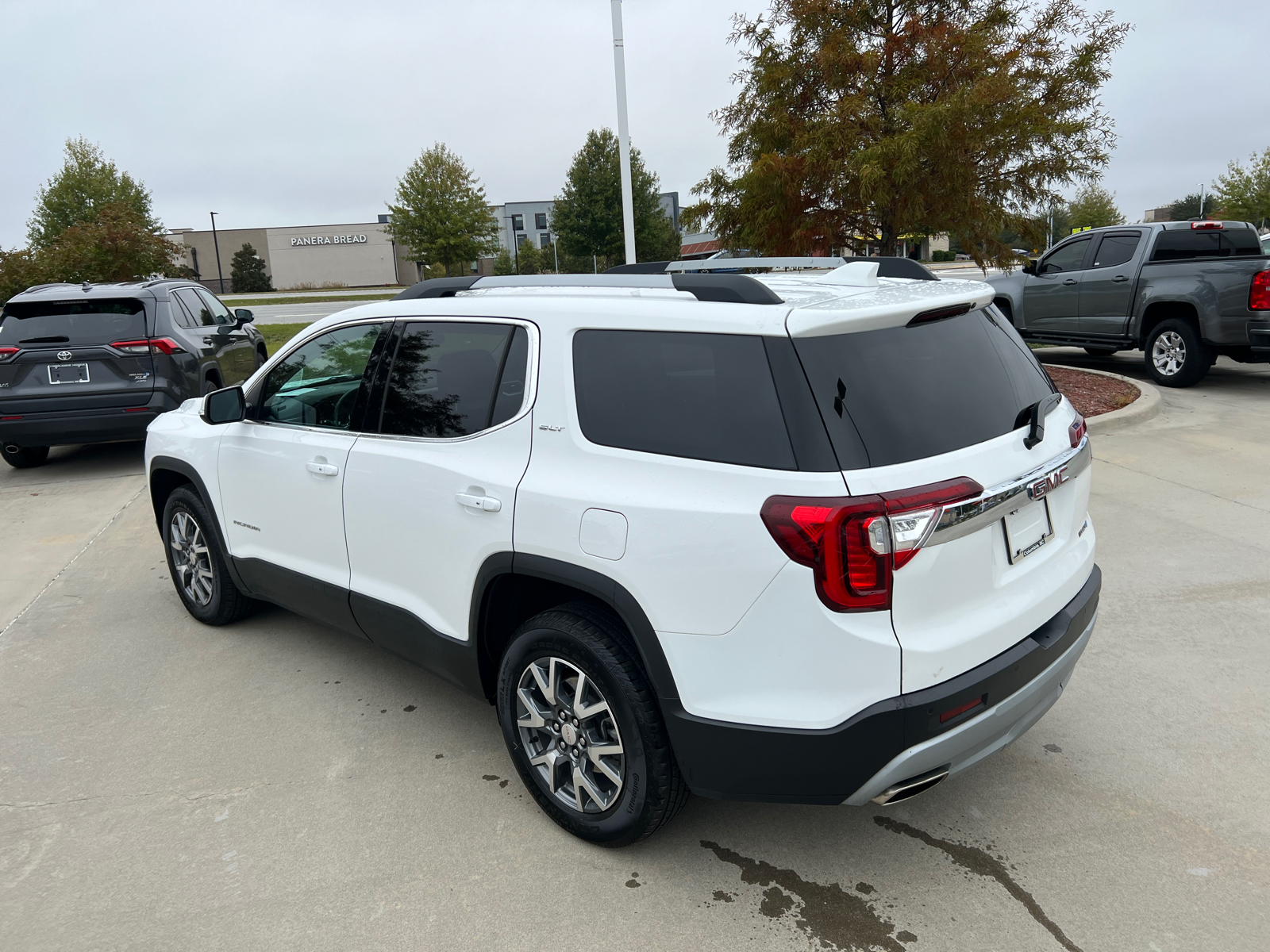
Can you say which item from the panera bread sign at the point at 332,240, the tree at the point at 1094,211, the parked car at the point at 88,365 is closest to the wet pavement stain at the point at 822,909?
the parked car at the point at 88,365

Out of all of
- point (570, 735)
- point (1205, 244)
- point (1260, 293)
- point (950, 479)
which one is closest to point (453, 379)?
point (570, 735)

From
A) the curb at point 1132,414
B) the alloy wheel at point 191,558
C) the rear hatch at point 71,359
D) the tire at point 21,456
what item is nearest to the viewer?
the alloy wheel at point 191,558

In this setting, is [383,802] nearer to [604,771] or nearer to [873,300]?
[604,771]

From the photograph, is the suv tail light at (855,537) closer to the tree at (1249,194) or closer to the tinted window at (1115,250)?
the tinted window at (1115,250)

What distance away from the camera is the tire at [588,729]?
261 centimetres

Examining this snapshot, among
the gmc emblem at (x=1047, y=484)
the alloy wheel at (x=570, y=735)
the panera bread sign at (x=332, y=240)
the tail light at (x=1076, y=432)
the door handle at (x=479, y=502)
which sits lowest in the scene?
the alloy wheel at (x=570, y=735)

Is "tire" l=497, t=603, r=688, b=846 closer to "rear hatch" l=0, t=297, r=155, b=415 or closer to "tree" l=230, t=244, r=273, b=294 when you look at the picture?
"rear hatch" l=0, t=297, r=155, b=415

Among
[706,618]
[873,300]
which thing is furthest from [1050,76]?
[706,618]

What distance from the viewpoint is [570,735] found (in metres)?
2.86

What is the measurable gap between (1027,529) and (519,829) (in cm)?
186

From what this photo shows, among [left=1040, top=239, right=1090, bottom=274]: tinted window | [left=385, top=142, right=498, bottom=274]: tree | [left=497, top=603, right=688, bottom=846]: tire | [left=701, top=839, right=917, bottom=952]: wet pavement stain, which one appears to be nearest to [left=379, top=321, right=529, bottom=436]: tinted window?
[left=497, top=603, right=688, bottom=846]: tire

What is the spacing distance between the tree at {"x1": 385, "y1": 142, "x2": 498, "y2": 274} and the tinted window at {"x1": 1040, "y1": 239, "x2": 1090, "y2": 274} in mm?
41129

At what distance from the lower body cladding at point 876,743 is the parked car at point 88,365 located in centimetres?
738

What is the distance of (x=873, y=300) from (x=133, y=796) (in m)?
3.05
